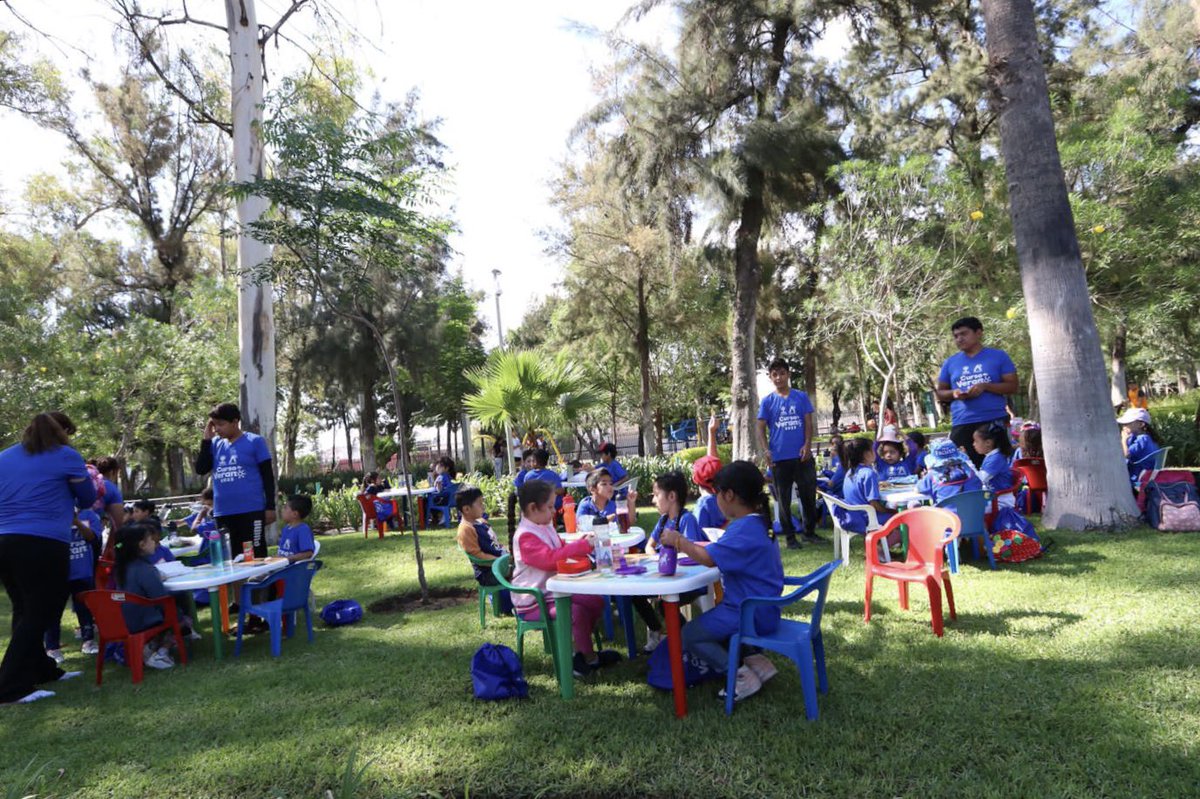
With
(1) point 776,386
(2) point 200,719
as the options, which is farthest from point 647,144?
(2) point 200,719

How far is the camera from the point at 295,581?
5418mm

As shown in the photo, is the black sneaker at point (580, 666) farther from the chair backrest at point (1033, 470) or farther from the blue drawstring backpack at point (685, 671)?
the chair backrest at point (1033, 470)

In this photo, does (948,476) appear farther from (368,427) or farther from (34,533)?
(368,427)

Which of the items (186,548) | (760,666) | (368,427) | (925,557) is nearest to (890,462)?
(925,557)

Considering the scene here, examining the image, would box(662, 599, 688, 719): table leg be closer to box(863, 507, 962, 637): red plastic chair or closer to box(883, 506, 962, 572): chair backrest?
box(863, 507, 962, 637): red plastic chair

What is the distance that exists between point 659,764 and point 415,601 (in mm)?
4454

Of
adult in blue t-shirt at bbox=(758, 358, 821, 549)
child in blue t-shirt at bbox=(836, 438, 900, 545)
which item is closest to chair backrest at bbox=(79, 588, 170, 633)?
child in blue t-shirt at bbox=(836, 438, 900, 545)

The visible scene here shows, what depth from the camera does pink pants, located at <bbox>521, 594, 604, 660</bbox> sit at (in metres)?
4.11

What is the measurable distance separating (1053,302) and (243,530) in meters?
7.51

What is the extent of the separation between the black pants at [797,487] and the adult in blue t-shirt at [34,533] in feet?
19.4

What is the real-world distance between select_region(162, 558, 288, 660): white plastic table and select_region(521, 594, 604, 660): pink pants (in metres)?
2.12

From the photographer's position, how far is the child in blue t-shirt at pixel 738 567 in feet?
10.9

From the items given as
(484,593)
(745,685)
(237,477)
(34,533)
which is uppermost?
(237,477)

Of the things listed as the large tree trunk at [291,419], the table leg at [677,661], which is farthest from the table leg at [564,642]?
the large tree trunk at [291,419]
